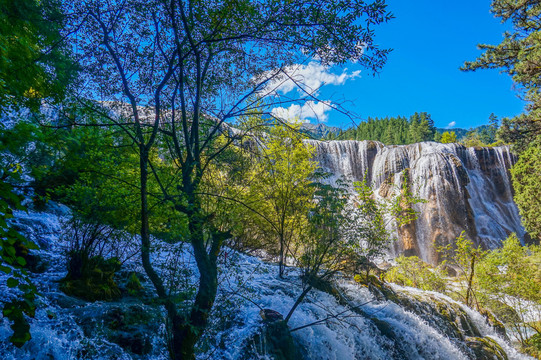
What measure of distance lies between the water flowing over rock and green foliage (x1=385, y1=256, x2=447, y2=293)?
7.66 m

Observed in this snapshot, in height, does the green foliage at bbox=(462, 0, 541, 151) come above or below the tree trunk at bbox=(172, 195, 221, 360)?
above

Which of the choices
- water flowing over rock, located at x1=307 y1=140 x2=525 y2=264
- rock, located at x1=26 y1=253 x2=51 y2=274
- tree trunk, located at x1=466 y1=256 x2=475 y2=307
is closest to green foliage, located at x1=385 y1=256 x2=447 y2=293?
tree trunk, located at x1=466 y1=256 x2=475 y2=307

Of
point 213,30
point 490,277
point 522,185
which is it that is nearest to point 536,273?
point 490,277

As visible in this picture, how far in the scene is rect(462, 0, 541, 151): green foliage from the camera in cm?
928

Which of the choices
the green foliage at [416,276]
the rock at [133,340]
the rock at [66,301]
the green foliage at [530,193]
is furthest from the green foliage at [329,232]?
the green foliage at [530,193]

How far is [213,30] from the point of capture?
3090 mm

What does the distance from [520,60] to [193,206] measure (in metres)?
12.4

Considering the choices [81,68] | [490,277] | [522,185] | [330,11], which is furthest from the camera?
[522,185]

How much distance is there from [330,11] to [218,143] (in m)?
2.34

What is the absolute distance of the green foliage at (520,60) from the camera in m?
9.28

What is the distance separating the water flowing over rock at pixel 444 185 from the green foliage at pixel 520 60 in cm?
948

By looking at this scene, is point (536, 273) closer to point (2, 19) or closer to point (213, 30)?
point (213, 30)

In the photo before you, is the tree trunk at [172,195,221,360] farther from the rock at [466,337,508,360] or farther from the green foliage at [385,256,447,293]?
the green foliage at [385,256,447,293]

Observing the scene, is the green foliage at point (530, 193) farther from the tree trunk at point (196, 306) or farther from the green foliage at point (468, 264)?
the tree trunk at point (196, 306)
